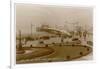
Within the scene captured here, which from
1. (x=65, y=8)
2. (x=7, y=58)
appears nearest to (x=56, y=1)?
(x=65, y=8)

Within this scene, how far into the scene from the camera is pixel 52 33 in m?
1.87

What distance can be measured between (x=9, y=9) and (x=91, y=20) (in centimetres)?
85

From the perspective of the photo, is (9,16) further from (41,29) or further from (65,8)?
→ (65,8)

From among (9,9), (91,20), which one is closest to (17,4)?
(9,9)

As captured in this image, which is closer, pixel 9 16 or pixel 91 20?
pixel 9 16

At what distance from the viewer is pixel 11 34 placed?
69.7 inches

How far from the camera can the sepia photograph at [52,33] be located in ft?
5.92

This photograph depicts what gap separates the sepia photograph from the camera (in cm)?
180

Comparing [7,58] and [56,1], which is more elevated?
[56,1]

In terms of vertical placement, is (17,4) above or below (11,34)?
above
